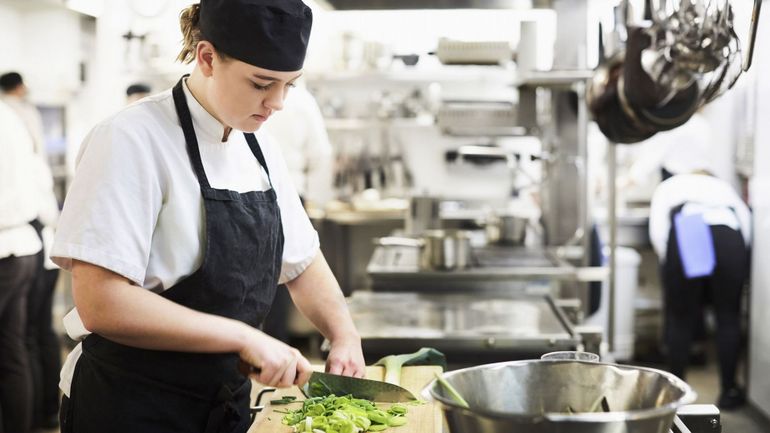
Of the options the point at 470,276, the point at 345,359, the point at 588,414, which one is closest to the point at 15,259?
the point at 470,276

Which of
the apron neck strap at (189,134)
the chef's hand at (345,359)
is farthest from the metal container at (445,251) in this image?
the apron neck strap at (189,134)

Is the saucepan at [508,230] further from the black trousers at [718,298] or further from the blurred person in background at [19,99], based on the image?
the blurred person in background at [19,99]

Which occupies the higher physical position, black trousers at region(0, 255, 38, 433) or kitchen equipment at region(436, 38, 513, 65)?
kitchen equipment at region(436, 38, 513, 65)

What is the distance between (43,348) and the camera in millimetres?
4660

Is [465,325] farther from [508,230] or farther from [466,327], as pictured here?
[508,230]

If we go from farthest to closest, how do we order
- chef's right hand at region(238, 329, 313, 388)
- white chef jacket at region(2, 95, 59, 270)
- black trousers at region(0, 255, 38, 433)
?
1. white chef jacket at region(2, 95, 59, 270)
2. black trousers at region(0, 255, 38, 433)
3. chef's right hand at region(238, 329, 313, 388)

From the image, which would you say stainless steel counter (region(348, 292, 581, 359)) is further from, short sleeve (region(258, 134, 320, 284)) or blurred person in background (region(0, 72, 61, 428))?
blurred person in background (region(0, 72, 61, 428))

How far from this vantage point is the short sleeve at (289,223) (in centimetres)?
207

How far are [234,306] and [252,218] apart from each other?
18 cm

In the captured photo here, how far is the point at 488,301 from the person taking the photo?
136 inches

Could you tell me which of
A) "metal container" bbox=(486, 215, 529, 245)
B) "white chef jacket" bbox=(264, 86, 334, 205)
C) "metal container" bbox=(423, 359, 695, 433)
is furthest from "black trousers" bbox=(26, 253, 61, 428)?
"metal container" bbox=(423, 359, 695, 433)

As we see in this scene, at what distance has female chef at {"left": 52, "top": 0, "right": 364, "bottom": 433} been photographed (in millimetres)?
1638

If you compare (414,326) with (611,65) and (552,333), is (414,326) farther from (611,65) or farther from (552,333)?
(611,65)

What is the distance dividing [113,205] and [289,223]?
0.51 metres
